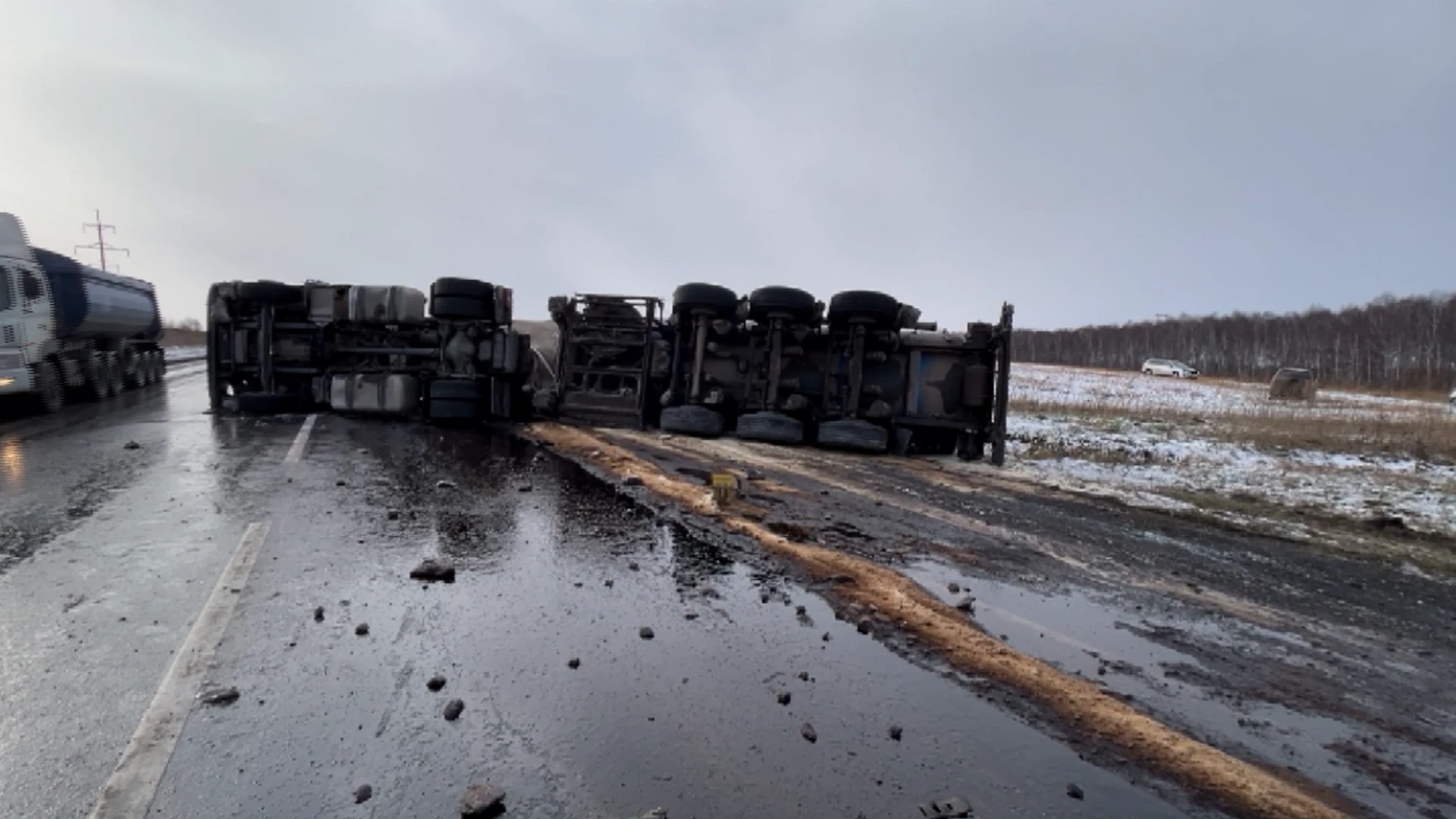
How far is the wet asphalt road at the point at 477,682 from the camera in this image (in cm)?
242

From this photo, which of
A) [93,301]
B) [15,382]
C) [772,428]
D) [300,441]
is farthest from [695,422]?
[93,301]

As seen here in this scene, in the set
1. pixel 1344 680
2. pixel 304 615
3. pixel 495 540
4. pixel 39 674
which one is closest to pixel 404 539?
pixel 495 540

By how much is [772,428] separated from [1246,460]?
25.2ft

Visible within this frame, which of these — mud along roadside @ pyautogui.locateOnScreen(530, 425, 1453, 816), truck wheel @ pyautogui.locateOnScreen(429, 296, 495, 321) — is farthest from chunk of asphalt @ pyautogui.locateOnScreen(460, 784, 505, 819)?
truck wheel @ pyautogui.locateOnScreen(429, 296, 495, 321)

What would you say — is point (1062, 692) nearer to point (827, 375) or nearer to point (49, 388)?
point (827, 375)

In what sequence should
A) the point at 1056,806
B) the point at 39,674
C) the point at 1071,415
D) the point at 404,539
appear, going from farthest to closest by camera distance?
the point at 1071,415 → the point at 404,539 → the point at 39,674 → the point at 1056,806

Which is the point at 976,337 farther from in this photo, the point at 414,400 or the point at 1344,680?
the point at 414,400

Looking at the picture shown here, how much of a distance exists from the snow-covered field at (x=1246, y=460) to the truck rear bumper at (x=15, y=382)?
15.1 meters

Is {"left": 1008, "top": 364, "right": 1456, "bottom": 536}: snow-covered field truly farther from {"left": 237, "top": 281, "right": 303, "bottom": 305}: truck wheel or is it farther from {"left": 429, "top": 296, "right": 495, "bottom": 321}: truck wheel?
{"left": 237, "top": 281, "right": 303, "bottom": 305}: truck wheel

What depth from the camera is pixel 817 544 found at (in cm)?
544

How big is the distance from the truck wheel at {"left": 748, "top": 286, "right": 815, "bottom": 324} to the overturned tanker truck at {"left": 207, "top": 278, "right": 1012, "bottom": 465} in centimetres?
2

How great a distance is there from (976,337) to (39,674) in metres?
10.1

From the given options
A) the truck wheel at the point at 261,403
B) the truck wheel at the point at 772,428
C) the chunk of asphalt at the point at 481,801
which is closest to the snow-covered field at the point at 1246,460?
the truck wheel at the point at 772,428

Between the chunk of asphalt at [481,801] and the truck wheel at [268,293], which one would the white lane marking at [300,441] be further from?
the chunk of asphalt at [481,801]
